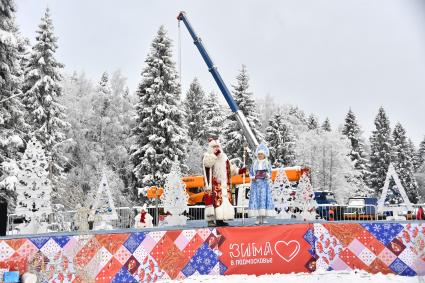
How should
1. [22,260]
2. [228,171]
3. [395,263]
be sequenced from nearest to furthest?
1. [22,260]
2. [395,263]
3. [228,171]

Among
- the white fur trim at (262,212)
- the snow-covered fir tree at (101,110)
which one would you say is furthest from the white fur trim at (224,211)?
the snow-covered fir tree at (101,110)

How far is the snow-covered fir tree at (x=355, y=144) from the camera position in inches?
1944

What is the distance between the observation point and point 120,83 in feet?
119

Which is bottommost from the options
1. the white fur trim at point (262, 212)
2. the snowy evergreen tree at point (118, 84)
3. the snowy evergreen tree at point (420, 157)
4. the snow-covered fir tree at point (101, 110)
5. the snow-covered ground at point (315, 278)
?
the snow-covered ground at point (315, 278)

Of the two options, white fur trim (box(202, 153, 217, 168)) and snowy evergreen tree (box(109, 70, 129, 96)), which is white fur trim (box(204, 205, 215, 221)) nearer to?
white fur trim (box(202, 153, 217, 168))

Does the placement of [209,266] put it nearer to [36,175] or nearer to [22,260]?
[22,260]

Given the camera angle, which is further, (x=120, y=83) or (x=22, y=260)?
(x=120, y=83)

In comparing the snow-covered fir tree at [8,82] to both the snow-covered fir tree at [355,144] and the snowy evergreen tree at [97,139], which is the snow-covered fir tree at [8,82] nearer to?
the snowy evergreen tree at [97,139]

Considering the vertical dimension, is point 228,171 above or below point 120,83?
below

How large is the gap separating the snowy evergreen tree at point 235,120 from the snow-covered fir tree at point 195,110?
8.81 metres

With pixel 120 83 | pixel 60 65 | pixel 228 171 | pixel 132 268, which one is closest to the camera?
pixel 132 268

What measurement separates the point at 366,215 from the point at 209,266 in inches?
550

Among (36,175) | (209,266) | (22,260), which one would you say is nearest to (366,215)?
(209,266)

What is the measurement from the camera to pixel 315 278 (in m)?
8.96
